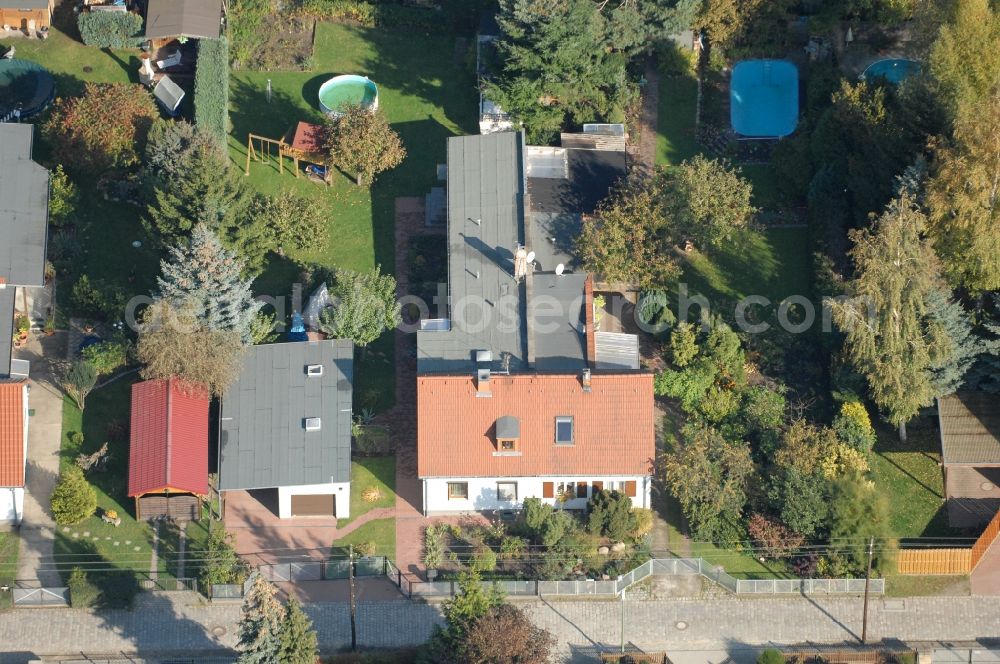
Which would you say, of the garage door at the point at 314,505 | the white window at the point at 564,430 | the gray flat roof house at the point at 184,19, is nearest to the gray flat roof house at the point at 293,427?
the garage door at the point at 314,505

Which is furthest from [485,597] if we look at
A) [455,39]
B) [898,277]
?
[455,39]

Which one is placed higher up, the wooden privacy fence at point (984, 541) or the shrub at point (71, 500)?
the shrub at point (71, 500)

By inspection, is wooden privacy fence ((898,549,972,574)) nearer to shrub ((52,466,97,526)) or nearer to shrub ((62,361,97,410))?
shrub ((52,466,97,526))

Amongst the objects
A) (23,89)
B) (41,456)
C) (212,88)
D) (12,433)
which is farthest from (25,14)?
(12,433)

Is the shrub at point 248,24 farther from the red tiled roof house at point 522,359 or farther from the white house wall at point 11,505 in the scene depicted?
the white house wall at point 11,505

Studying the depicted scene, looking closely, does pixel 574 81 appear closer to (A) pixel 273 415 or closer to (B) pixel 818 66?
(B) pixel 818 66

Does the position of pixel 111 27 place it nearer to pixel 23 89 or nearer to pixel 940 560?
pixel 23 89

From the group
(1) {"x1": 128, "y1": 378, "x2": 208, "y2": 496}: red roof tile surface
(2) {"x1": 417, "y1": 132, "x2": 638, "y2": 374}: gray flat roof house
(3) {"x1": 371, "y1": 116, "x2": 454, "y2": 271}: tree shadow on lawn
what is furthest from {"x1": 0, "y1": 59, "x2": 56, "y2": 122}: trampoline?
(2) {"x1": 417, "y1": 132, "x2": 638, "y2": 374}: gray flat roof house
